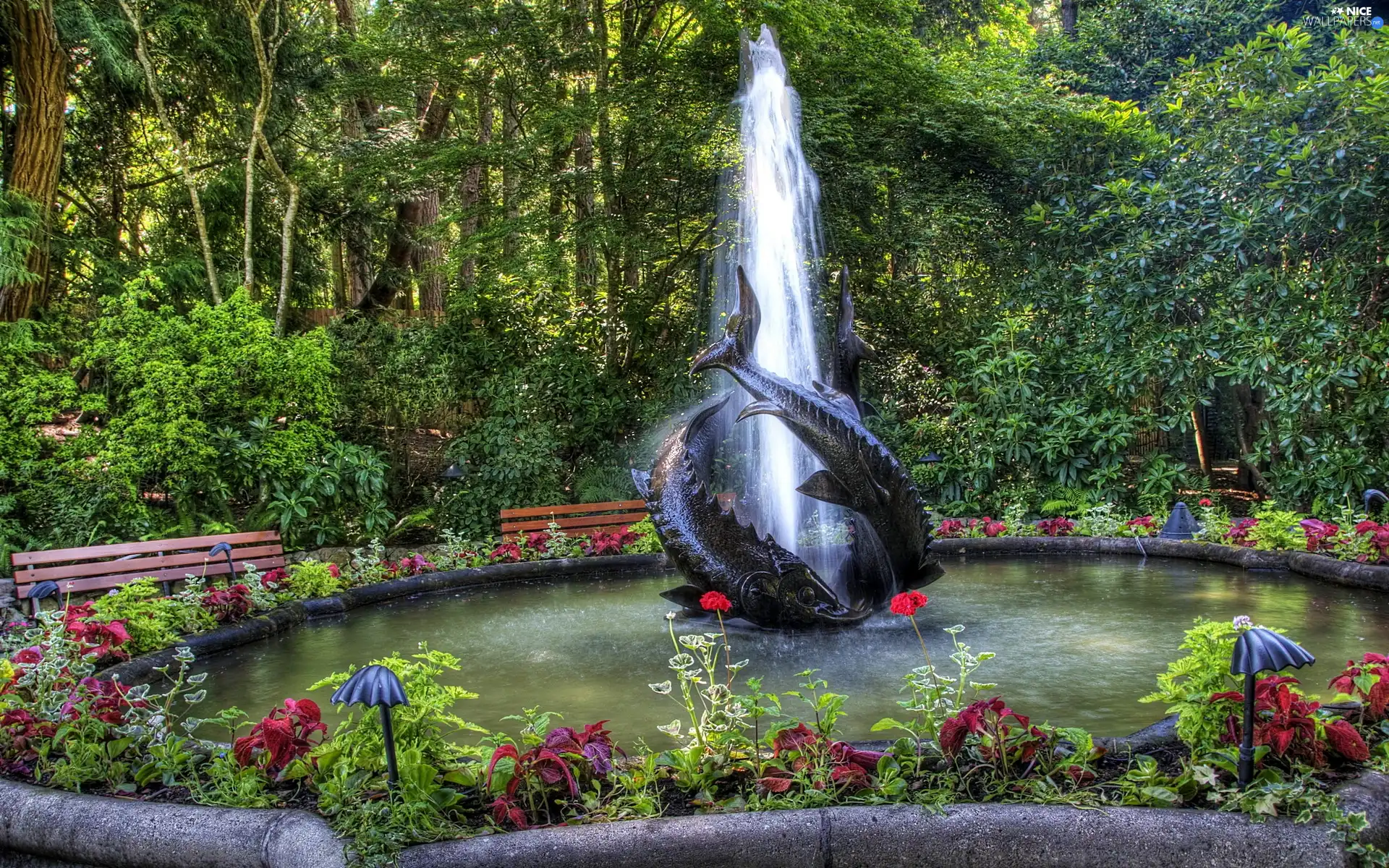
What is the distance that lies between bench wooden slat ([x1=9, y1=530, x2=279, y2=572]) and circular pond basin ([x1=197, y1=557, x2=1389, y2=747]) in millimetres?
1805

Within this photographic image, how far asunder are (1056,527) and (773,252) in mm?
5141

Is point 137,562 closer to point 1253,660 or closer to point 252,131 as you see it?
point 252,131

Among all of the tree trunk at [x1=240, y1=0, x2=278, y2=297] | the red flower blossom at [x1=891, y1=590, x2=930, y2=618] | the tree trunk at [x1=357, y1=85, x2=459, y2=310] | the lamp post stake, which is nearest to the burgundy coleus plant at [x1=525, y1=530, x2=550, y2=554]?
the tree trunk at [x1=240, y1=0, x2=278, y2=297]

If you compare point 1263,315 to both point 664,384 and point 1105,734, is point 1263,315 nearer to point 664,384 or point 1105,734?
point 664,384


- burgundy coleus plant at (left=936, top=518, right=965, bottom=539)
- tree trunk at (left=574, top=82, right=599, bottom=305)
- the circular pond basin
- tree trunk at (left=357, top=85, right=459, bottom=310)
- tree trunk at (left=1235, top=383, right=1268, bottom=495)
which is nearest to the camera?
the circular pond basin

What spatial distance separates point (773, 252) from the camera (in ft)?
41.5

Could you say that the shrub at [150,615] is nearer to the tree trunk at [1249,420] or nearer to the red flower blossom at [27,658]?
the red flower blossom at [27,658]

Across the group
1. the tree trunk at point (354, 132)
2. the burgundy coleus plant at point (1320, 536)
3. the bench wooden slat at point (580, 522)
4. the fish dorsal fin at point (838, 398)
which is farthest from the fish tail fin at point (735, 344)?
the tree trunk at point (354, 132)

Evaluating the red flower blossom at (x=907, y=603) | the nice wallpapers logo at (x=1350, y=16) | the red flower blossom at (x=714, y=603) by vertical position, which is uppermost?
the nice wallpapers logo at (x=1350, y=16)

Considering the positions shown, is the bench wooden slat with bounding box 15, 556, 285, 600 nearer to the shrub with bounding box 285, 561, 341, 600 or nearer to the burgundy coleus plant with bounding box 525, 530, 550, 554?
the shrub with bounding box 285, 561, 341, 600

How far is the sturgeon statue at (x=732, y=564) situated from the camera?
20.1ft

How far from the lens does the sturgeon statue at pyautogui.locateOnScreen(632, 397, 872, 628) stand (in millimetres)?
6113

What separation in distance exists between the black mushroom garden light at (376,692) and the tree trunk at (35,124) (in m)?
9.88

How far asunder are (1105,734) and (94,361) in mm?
10816
